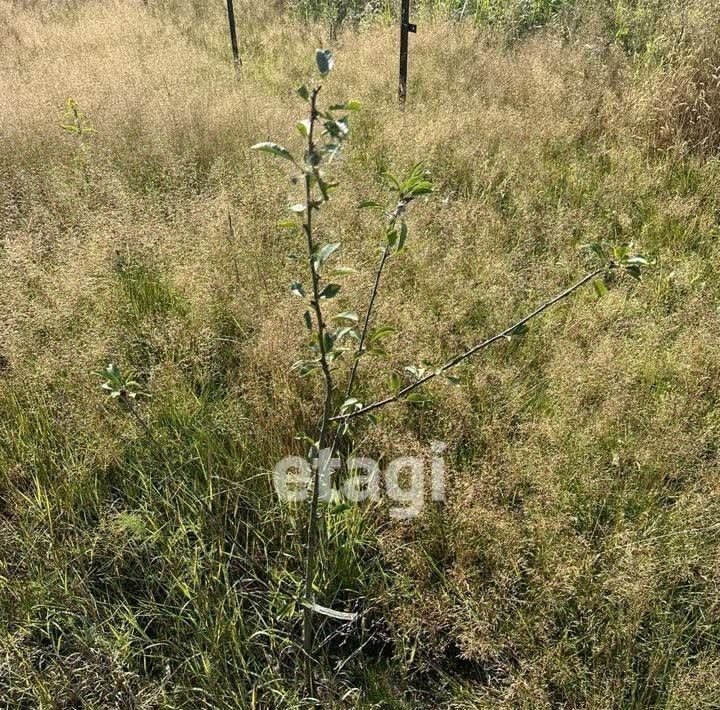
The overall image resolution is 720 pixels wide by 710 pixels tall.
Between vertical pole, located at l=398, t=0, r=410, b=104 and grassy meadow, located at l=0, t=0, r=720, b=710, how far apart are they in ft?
2.65

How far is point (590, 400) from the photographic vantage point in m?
2.21

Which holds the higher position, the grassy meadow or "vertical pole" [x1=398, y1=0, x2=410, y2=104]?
"vertical pole" [x1=398, y1=0, x2=410, y2=104]

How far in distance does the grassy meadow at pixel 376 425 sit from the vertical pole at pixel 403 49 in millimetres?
808

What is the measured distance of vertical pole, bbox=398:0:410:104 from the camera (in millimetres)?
4297

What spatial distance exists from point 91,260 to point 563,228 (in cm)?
229

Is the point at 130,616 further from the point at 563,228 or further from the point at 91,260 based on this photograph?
the point at 563,228

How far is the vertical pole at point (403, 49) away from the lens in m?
4.30

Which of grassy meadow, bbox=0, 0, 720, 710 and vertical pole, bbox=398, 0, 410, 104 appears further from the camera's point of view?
vertical pole, bbox=398, 0, 410, 104

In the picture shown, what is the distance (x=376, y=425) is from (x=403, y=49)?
3422mm

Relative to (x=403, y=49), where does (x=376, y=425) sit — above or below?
below

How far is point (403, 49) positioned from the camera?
4379 mm

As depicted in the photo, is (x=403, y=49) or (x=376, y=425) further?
(x=403, y=49)

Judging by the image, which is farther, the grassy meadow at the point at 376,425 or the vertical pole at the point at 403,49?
the vertical pole at the point at 403,49

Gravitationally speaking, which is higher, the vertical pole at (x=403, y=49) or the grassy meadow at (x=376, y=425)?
the vertical pole at (x=403, y=49)
